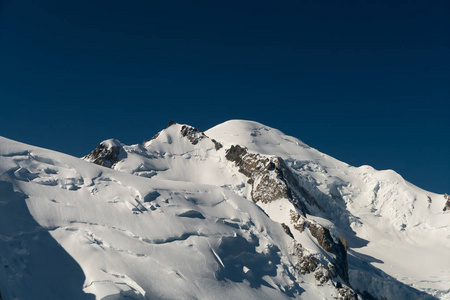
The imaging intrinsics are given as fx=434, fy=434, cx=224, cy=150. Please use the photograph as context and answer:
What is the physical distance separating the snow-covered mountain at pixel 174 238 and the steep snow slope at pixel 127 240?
0.48ft

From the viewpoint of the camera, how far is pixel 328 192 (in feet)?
449

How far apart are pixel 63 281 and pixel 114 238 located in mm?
9222

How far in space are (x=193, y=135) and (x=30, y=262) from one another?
8292cm

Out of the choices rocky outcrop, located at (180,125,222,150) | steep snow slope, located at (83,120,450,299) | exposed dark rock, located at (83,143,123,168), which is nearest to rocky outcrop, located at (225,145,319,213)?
steep snow slope, located at (83,120,450,299)

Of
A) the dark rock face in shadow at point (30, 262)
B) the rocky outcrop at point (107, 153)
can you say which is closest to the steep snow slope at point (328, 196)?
the rocky outcrop at point (107, 153)

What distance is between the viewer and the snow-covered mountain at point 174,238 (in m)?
47.2

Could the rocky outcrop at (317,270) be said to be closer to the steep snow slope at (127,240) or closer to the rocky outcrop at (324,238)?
the steep snow slope at (127,240)

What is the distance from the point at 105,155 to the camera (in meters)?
108

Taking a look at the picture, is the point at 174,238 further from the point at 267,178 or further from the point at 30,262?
the point at 267,178

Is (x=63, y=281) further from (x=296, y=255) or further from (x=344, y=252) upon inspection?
(x=344, y=252)

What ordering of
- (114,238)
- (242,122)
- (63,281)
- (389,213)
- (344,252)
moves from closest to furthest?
(63,281)
(114,238)
(344,252)
(389,213)
(242,122)

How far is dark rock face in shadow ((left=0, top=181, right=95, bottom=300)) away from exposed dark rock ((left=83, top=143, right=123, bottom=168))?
5440 cm

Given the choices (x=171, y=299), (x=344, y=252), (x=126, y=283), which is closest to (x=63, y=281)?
(x=126, y=283)

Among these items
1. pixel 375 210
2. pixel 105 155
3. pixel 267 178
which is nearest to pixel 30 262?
pixel 267 178
